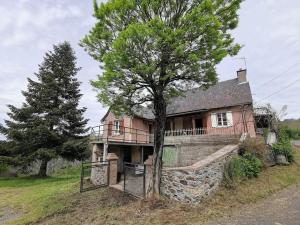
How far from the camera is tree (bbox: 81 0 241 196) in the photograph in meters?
6.09

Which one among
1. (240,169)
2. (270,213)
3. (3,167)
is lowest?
(270,213)

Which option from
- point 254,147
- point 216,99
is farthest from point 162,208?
point 216,99

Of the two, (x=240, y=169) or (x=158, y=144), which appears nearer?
(x=158, y=144)

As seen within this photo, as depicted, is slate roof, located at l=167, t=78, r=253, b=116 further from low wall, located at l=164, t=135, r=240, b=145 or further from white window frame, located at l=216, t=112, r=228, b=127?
low wall, located at l=164, t=135, r=240, b=145

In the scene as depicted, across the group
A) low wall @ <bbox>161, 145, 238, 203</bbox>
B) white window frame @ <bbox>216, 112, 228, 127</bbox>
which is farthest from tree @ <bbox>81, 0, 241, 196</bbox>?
white window frame @ <bbox>216, 112, 228, 127</bbox>

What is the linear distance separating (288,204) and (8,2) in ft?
41.2

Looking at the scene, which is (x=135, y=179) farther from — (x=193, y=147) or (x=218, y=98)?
(x=218, y=98)

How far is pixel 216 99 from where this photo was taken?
1731 cm

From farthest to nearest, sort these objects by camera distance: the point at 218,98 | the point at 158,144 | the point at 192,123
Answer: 1. the point at 192,123
2. the point at 218,98
3. the point at 158,144

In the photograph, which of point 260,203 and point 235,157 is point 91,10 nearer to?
point 235,157

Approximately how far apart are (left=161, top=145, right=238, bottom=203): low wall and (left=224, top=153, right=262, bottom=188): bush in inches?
13.6

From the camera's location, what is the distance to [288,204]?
A: 20.0 feet

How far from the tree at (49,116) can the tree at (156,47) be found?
42.6 ft

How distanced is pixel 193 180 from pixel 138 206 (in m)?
2.27
